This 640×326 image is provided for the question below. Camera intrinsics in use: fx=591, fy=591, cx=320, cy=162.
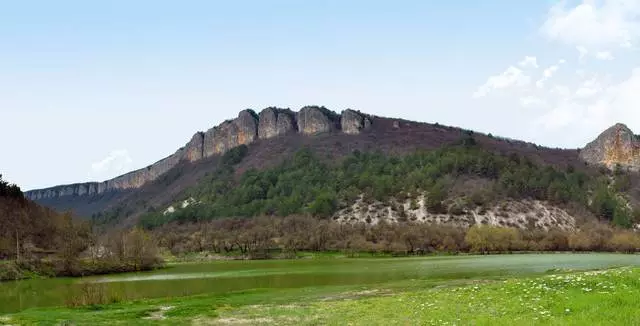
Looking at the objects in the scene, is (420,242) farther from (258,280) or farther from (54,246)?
→ (258,280)

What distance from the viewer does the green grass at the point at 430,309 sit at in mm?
21688

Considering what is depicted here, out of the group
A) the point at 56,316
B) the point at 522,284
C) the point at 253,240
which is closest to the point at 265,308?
the point at 56,316

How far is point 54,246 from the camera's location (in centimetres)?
13850

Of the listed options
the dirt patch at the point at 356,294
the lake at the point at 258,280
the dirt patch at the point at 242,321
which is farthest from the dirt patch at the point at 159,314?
the lake at the point at 258,280

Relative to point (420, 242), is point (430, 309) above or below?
above

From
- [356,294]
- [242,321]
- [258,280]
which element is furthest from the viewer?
[258,280]

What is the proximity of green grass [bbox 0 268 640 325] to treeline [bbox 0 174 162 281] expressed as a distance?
7449 centimetres

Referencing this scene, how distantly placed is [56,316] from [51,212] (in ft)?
464

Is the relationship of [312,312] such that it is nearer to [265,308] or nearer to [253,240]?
[265,308]

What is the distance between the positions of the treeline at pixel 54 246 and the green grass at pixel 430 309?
74488mm

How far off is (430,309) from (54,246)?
427 feet

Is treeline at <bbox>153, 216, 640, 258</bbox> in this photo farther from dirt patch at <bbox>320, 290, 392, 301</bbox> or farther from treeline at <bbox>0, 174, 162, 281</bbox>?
dirt patch at <bbox>320, 290, 392, 301</bbox>

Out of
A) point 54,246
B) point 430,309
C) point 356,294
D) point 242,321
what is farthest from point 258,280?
point 54,246

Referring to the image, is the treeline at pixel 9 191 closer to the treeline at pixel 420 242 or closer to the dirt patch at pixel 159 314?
the treeline at pixel 420 242
